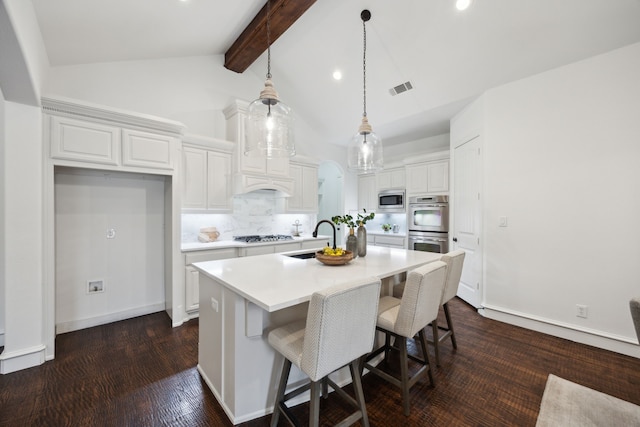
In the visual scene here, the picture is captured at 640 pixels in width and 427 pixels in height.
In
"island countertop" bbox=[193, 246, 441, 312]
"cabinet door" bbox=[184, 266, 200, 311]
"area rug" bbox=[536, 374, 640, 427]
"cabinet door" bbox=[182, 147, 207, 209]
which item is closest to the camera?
"island countertop" bbox=[193, 246, 441, 312]

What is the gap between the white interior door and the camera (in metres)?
3.52

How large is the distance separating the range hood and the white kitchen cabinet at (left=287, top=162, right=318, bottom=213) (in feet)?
0.74

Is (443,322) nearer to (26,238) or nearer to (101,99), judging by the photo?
(26,238)

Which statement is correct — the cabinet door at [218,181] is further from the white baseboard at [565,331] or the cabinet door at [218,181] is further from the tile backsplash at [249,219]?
the white baseboard at [565,331]

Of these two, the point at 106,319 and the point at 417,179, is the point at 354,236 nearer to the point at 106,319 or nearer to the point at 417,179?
the point at 417,179

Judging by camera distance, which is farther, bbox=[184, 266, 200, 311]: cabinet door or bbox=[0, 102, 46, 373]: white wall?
bbox=[184, 266, 200, 311]: cabinet door

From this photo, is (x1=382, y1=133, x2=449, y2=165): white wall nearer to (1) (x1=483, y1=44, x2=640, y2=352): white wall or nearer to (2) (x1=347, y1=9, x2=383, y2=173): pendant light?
Result: (1) (x1=483, y1=44, x2=640, y2=352): white wall

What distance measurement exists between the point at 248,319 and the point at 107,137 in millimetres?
2514

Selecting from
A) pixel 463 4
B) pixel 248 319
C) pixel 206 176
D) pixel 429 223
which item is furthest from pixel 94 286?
pixel 463 4

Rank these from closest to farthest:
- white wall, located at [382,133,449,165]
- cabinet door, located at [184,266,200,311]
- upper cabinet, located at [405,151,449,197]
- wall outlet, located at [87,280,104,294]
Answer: wall outlet, located at [87,280,104,294]
cabinet door, located at [184,266,200,311]
upper cabinet, located at [405,151,449,197]
white wall, located at [382,133,449,165]

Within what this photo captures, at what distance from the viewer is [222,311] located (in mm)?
1759

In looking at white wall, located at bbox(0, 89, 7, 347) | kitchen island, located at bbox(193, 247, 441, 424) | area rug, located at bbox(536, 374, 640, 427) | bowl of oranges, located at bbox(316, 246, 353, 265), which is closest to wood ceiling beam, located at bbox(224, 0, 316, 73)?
white wall, located at bbox(0, 89, 7, 347)

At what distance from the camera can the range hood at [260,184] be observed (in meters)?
3.84

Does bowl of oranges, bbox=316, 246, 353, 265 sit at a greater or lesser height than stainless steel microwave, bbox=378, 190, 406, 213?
lesser
